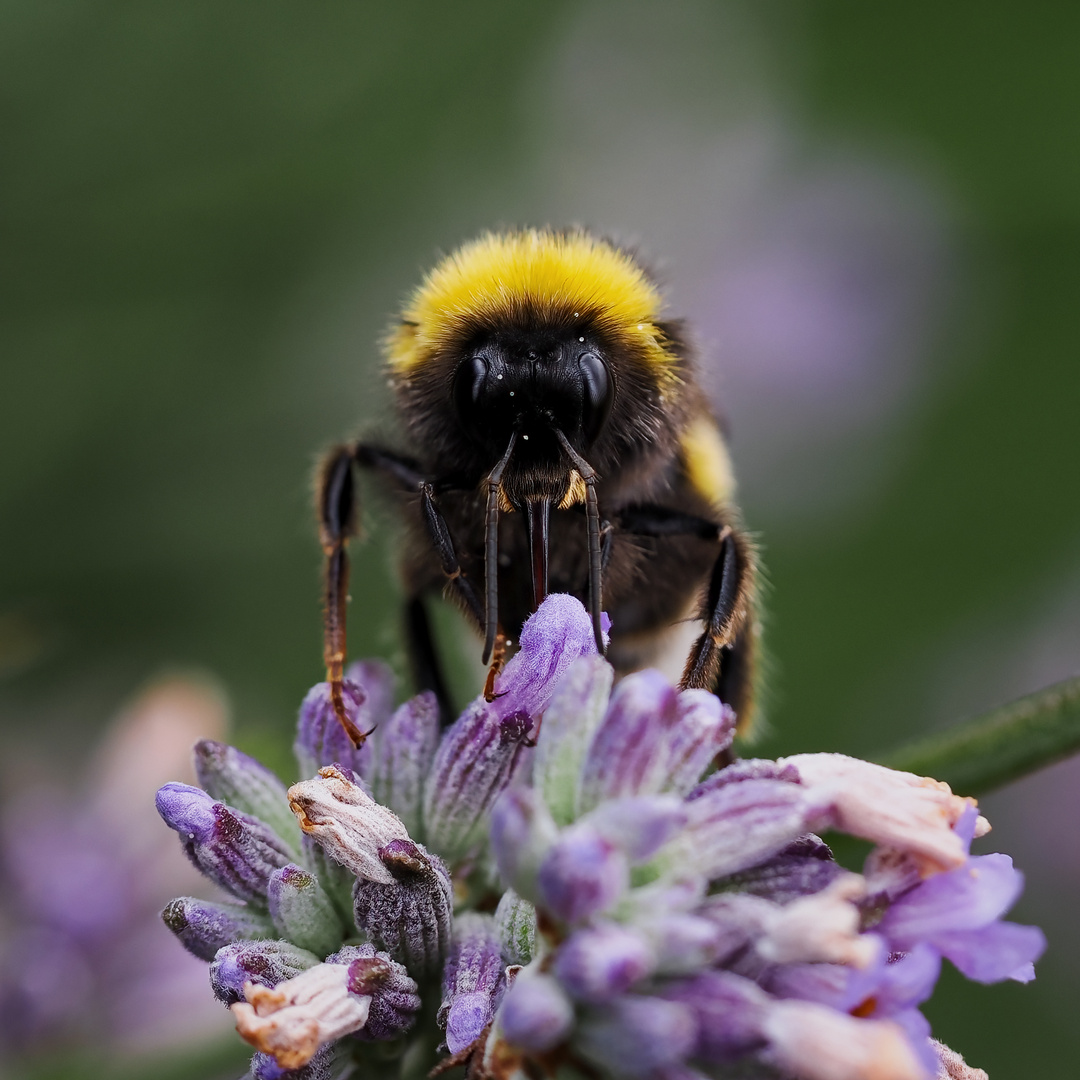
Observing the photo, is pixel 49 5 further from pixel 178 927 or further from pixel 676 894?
pixel 676 894

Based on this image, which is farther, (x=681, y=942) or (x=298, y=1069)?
(x=298, y=1069)

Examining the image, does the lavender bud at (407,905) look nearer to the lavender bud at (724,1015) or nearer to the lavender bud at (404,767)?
the lavender bud at (404,767)

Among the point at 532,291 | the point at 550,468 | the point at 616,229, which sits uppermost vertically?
the point at 616,229

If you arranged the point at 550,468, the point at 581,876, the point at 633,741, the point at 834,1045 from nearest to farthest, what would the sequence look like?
the point at 834,1045 → the point at 581,876 → the point at 633,741 → the point at 550,468

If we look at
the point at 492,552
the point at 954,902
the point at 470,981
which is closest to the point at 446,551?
the point at 492,552

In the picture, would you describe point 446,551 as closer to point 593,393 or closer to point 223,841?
point 593,393

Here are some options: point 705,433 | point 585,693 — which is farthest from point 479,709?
point 705,433

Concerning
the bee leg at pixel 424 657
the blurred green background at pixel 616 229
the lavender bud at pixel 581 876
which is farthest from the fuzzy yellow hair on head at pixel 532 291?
the blurred green background at pixel 616 229
